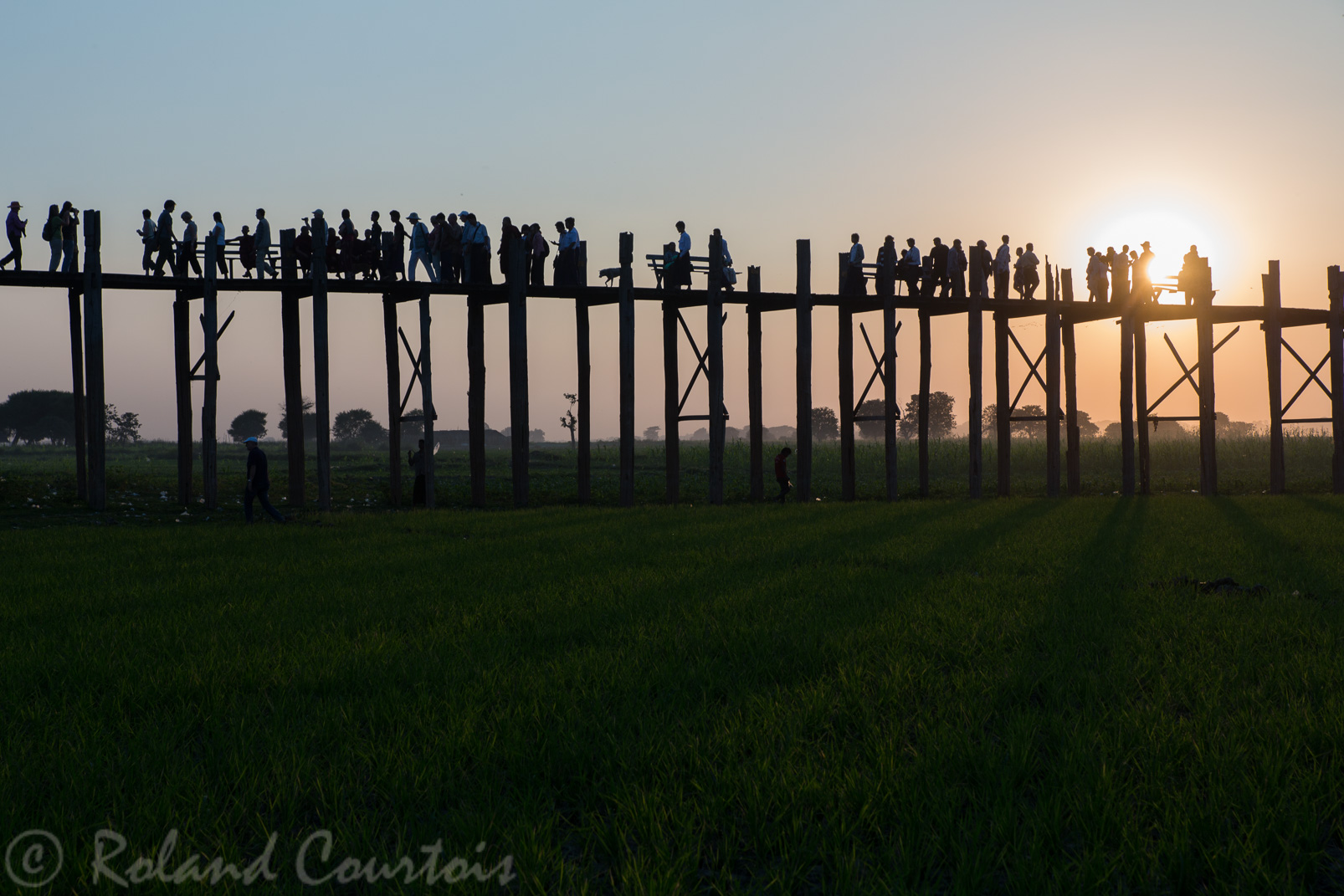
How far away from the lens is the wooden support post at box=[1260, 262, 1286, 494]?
79.5 feet

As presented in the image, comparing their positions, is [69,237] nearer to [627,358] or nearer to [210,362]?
[210,362]

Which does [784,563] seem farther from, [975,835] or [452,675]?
[975,835]

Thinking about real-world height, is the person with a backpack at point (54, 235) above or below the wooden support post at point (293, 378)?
above

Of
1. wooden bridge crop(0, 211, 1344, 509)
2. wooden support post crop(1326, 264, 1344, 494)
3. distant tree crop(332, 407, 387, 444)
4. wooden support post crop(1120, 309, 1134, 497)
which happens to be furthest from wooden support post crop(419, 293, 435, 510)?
distant tree crop(332, 407, 387, 444)

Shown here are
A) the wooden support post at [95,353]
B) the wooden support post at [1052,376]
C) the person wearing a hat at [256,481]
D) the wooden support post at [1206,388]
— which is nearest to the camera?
the person wearing a hat at [256,481]

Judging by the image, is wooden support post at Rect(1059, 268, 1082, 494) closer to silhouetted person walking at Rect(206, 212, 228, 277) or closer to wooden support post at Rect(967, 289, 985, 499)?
wooden support post at Rect(967, 289, 985, 499)

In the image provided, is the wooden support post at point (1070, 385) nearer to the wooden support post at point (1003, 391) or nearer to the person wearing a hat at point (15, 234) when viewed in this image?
the wooden support post at point (1003, 391)

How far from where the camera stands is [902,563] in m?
10.5

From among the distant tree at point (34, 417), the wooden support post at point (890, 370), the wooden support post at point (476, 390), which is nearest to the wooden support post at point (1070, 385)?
the wooden support post at point (890, 370)

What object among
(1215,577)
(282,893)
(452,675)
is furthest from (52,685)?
(1215,577)

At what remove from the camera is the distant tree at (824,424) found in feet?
529

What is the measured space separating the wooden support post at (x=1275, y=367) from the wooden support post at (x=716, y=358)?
1376 cm

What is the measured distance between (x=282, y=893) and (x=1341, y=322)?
2839 cm

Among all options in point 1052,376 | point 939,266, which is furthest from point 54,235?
point 1052,376
